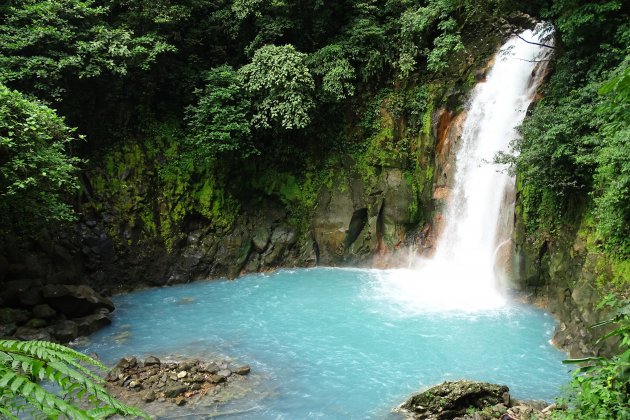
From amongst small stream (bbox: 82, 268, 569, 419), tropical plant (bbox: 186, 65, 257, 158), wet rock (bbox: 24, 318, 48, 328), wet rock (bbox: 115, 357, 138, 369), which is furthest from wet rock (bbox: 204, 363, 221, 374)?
tropical plant (bbox: 186, 65, 257, 158)

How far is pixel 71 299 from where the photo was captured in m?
10.0

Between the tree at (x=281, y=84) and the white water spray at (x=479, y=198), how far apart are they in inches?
189

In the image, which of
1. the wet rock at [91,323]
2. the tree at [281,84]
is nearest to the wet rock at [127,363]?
the wet rock at [91,323]

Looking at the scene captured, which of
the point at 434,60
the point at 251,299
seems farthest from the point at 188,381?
the point at 434,60

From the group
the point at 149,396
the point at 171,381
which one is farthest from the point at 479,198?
the point at 149,396

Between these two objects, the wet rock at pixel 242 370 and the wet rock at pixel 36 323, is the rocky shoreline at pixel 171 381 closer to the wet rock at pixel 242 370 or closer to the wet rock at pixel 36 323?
the wet rock at pixel 242 370

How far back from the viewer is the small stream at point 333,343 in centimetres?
731

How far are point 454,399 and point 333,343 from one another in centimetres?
322

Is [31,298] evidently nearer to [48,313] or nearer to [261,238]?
[48,313]

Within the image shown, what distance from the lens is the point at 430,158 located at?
1364cm

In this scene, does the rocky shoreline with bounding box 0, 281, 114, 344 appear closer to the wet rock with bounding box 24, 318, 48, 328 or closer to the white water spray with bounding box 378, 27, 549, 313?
the wet rock with bounding box 24, 318, 48, 328

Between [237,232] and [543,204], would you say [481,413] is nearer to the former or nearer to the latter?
[543,204]

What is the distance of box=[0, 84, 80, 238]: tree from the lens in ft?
26.8

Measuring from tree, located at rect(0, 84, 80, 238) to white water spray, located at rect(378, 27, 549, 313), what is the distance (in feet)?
26.6
